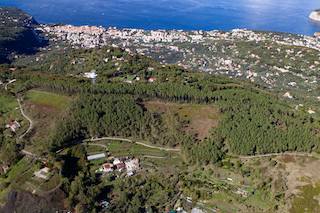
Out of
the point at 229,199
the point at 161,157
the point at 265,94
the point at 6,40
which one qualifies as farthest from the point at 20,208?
the point at 6,40

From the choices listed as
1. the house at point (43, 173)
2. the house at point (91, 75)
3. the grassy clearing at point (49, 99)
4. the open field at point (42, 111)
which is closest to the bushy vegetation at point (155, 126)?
the grassy clearing at point (49, 99)

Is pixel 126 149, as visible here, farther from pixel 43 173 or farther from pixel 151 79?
pixel 151 79

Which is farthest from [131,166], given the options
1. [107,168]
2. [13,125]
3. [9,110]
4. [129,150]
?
[9,110]

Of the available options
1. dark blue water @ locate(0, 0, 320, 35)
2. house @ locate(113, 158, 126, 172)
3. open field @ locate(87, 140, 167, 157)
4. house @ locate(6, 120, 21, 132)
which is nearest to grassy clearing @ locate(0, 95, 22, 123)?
house @ locate(6, 120, 21, 132)

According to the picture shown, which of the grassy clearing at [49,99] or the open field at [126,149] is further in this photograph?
the grassy clearing at [49,99]

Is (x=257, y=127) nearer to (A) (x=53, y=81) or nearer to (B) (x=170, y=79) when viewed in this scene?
(B) (x=170, y=79)

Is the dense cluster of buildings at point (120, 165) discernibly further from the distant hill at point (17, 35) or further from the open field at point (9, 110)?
the distant hill at point (17, 35)
